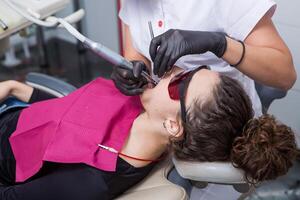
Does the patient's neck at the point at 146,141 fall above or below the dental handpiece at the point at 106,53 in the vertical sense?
below

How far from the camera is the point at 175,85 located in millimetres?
1058

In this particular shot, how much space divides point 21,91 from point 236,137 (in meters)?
0.78

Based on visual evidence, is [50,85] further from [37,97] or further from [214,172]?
[214,172]

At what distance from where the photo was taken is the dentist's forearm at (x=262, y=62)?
1055mm

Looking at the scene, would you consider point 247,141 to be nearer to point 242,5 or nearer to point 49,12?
point 242,5

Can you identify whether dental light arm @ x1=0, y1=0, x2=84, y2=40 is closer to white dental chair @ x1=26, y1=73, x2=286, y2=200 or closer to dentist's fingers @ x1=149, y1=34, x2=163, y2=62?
dentist's fingers @ x1=149, y1=34, x2=163, y2=62

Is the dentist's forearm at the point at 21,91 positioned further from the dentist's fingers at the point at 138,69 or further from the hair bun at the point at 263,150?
the hair bun at the point at 263,150

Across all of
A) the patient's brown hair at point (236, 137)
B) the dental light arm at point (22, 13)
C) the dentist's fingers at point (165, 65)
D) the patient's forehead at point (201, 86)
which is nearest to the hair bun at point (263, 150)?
the patient's brown hair at point (236, 137)

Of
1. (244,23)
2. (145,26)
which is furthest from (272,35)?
(145,26)

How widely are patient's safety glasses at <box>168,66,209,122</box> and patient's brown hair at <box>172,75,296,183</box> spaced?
0.9 inches

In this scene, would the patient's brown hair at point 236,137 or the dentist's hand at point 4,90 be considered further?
the dentist's hand at point 4,90

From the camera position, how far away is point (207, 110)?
3.32 ft

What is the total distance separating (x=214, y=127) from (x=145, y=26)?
1.56 feet

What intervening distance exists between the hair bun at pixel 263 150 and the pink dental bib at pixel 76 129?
1.08ft
